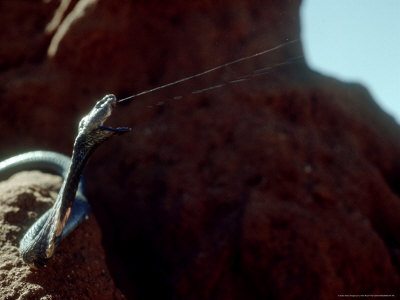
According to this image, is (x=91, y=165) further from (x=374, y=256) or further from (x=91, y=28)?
(x=374, y=256)

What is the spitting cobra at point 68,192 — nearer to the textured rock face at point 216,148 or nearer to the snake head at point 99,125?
the snake head at point 99,125

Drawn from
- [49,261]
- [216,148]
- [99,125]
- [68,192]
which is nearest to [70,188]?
→ [68,192]

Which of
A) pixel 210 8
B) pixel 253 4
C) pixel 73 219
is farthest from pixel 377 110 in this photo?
pixel 73 219

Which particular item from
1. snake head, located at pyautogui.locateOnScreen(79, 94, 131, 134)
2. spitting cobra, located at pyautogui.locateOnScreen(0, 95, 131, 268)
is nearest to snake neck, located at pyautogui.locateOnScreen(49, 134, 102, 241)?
spitting cobra, located at pyautogui.locateOnScreen(0, 95, 131, 268)

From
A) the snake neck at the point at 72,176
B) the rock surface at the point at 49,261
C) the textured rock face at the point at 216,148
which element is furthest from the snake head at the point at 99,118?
the textured rock face at the point at 216,148

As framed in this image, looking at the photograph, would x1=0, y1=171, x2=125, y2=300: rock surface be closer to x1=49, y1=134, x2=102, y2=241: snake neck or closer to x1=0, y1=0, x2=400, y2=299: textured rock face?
x1=49, y1=134, x2=102, y2=241: snake neck
